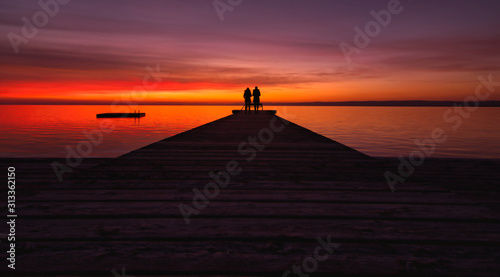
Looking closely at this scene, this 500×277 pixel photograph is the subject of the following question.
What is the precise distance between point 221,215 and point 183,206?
40 cm

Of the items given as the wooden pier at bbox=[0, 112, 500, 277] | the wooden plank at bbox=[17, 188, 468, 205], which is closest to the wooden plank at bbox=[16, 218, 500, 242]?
the wooden pier at bbox=[0, 112, 500, 277]

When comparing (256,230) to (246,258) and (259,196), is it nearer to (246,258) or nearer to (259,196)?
(246,258)

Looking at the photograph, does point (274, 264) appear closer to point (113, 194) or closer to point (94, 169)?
point (113, 194)

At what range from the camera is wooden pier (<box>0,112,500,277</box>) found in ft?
5.48

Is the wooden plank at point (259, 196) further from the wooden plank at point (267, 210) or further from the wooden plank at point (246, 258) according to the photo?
the wooden plank at point (246, 258)

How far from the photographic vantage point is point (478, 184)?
5.43 m

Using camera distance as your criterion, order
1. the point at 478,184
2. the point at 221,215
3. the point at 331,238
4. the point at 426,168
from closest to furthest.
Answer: the point at 331,238, the point at 221,215, the point at 478,184, the point at 426,168

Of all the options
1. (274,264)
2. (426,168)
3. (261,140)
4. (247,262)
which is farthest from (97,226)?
(426,168)

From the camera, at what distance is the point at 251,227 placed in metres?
2.12

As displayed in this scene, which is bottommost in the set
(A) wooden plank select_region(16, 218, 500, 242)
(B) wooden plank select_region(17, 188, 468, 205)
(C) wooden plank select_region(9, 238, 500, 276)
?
(C) wooden plank select_region(9, 238, 500, 276)

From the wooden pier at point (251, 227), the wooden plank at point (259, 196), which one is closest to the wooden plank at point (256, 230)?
the wooden pier at point (251, 227)

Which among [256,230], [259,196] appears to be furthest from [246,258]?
[259,196]

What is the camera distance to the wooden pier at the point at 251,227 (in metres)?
1.67

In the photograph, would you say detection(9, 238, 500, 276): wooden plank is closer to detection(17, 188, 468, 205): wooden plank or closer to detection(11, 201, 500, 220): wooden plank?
detection(11, 201, 500, 220): wooden plank
